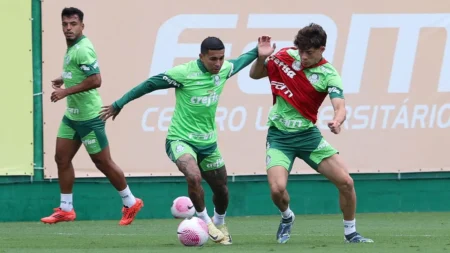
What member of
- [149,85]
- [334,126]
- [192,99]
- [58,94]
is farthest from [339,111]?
[58,94]

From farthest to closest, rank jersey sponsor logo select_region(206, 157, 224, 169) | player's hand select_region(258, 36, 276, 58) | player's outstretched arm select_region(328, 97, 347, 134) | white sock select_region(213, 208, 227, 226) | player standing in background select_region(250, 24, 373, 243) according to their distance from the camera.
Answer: white sock select_region(213, 208, 227, 226) < jersey sponsor logo select_region(206, 157, 224, 169) < player's hand select_region(258, 36, 276, 58) < player standing in background select_region(250, 24, 373, 243) < player's outstretched arm select_region(328, 97, 347, 134)

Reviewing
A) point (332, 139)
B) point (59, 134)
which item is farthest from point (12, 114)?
point (332, 139)

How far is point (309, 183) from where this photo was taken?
56.4ft

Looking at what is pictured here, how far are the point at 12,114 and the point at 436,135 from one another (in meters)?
6.04

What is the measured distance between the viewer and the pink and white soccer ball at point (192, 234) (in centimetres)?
1125

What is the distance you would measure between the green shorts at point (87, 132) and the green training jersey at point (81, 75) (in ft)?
0.24

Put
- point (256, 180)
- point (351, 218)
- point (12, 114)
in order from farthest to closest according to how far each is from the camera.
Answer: point (256, 180) → point (12, 114) → point (351, 218)

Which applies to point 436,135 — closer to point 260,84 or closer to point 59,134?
point 260,84

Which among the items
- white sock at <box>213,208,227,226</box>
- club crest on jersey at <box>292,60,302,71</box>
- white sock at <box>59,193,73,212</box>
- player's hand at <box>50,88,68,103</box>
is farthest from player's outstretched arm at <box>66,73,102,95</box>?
club crest on jersey at <box>292,60,302,71</box>

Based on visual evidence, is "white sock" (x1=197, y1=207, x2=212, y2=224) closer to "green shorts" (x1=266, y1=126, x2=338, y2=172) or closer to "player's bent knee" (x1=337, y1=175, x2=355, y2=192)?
"green shorts" (x1=266, y1=126, x2=338, y2=172)

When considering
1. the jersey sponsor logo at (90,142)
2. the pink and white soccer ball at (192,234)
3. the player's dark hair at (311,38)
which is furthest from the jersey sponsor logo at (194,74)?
the jersey sponsor logo at (90,142)

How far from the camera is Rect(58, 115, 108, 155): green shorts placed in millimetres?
14750

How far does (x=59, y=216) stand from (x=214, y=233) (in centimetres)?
406

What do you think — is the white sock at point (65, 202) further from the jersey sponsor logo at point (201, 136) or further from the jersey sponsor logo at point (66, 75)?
the jersey sponsor logo at point (201, 136)
